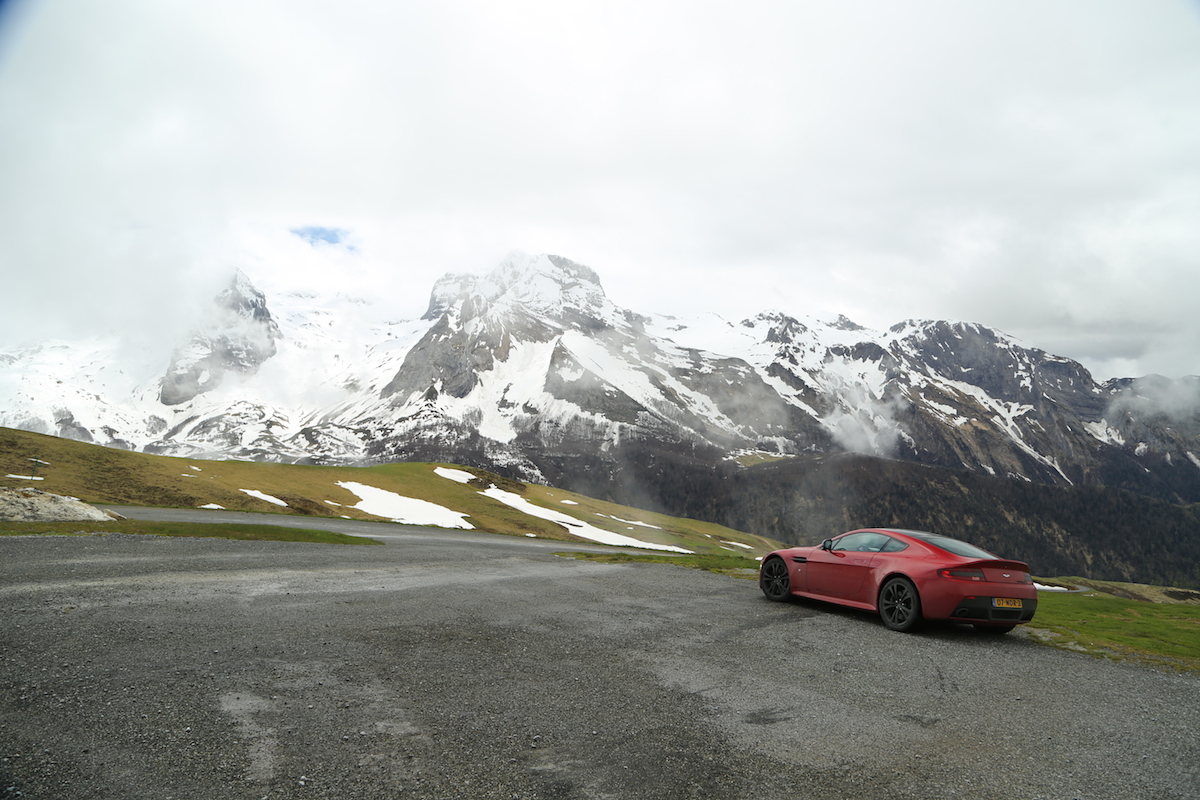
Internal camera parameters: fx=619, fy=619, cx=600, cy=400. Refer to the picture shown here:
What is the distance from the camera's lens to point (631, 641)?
9.80 m

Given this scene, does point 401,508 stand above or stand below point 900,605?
below

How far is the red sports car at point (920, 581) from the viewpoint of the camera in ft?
35.7

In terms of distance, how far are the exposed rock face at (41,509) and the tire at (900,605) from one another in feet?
85.3

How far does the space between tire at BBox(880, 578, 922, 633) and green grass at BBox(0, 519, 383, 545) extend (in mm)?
20534

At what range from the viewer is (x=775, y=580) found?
14.6 metres

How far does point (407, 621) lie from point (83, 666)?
4376 millimetres

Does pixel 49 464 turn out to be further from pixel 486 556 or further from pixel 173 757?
pixel 173 757

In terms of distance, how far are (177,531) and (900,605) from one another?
77.4 ft

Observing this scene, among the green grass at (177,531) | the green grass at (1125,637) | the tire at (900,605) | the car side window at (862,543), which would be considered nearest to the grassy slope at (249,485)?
the green grass at (177,531)

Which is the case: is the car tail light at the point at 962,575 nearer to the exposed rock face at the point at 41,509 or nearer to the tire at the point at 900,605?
the tire at the point at 900,605

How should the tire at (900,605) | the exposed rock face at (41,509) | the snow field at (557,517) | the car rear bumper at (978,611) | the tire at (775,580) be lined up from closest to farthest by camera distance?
the car rear bumper at (978,611) → the tire at (900,605) → the tire at (775,580) → the exposed rock face at (41,509) → the snow field at (557,517)

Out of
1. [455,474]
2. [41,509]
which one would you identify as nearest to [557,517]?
[455,474]

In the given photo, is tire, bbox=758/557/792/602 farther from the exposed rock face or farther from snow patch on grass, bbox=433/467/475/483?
snow patch on grass, bbox=433/467/475/483

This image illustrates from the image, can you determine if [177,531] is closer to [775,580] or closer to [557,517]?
[775,580]
